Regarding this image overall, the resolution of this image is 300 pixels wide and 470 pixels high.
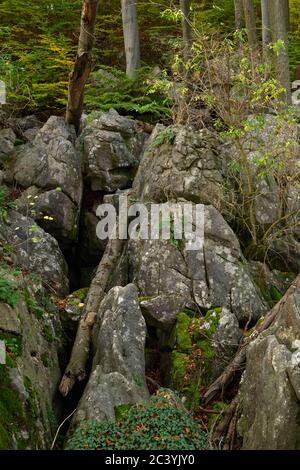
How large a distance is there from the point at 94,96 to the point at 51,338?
34.1 feet

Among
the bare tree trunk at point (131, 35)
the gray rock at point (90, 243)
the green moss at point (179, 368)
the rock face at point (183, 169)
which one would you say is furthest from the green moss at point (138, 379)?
the bare tree trunk at point (131, 35)

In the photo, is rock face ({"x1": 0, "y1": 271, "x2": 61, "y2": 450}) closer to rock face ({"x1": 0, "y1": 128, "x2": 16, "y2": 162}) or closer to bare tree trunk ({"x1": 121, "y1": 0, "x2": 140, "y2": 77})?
rock face ({"x1": 0, "y1": 128, "x2": 16, "y2": 162})

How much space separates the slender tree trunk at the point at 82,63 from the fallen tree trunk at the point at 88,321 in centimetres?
437

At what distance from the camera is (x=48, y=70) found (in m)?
16.5

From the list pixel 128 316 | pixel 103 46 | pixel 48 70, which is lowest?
pixel 128 316

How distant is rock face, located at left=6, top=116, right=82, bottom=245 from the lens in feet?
38.1

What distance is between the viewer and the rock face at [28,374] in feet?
19.4

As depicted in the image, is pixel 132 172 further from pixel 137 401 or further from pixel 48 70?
pixel 137 401

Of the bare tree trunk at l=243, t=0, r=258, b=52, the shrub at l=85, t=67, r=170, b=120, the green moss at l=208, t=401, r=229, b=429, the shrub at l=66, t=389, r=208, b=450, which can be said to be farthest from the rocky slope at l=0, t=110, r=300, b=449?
the bare tree trunk at l=243, t=0, r=258, b=52

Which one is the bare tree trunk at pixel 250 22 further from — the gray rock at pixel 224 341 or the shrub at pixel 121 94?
the gray rock at pixel 224 341

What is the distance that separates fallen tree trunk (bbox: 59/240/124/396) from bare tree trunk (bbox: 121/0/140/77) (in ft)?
29.4

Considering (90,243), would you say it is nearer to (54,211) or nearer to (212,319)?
(54,211)

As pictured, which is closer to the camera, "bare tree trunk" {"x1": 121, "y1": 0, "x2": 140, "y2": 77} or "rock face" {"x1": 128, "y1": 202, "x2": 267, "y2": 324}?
"rock face" {"x1": 128, "y1": 202, "x2": 267, "y2": 324}

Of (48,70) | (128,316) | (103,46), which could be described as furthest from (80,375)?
(103,46)
